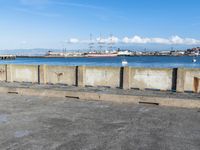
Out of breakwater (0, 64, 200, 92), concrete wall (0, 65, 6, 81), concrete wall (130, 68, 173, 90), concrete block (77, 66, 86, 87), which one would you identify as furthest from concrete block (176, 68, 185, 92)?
concrete wall (0, 65, 6, 81)

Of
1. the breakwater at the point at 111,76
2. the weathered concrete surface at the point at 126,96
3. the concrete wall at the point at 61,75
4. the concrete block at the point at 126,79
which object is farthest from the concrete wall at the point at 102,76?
the concrete wall at the point at 61,75

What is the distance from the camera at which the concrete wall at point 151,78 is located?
15453 mm

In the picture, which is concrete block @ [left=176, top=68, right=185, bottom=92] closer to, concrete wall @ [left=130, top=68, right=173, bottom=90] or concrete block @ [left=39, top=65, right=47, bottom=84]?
concrete wall @ [left=130, top=68, right=173, bottom=90]

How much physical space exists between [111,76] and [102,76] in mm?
619

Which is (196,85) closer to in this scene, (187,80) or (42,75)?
(187,80)

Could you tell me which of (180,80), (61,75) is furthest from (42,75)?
(180,80)

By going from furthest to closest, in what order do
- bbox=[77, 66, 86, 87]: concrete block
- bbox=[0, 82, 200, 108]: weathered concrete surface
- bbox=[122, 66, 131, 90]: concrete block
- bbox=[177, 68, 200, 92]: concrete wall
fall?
bbox=[77, 66, 86, 87]: concrete block
bbox=[122, 66, 131, 90]: concrete block
bbox=[177, 68, 200, 92]: concrete wall
bbox=[0, 82, 200, 108]: weathered concrete surface

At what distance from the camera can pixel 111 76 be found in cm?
1656

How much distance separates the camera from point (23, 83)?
728 inches

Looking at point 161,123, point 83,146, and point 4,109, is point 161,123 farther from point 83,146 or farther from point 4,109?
point 4,109

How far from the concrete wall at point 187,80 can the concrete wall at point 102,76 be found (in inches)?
138

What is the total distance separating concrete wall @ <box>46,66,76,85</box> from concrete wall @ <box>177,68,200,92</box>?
20.9 feet

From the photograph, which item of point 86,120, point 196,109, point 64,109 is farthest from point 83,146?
point 196,109

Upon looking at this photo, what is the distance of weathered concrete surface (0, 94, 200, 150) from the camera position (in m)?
7.22
